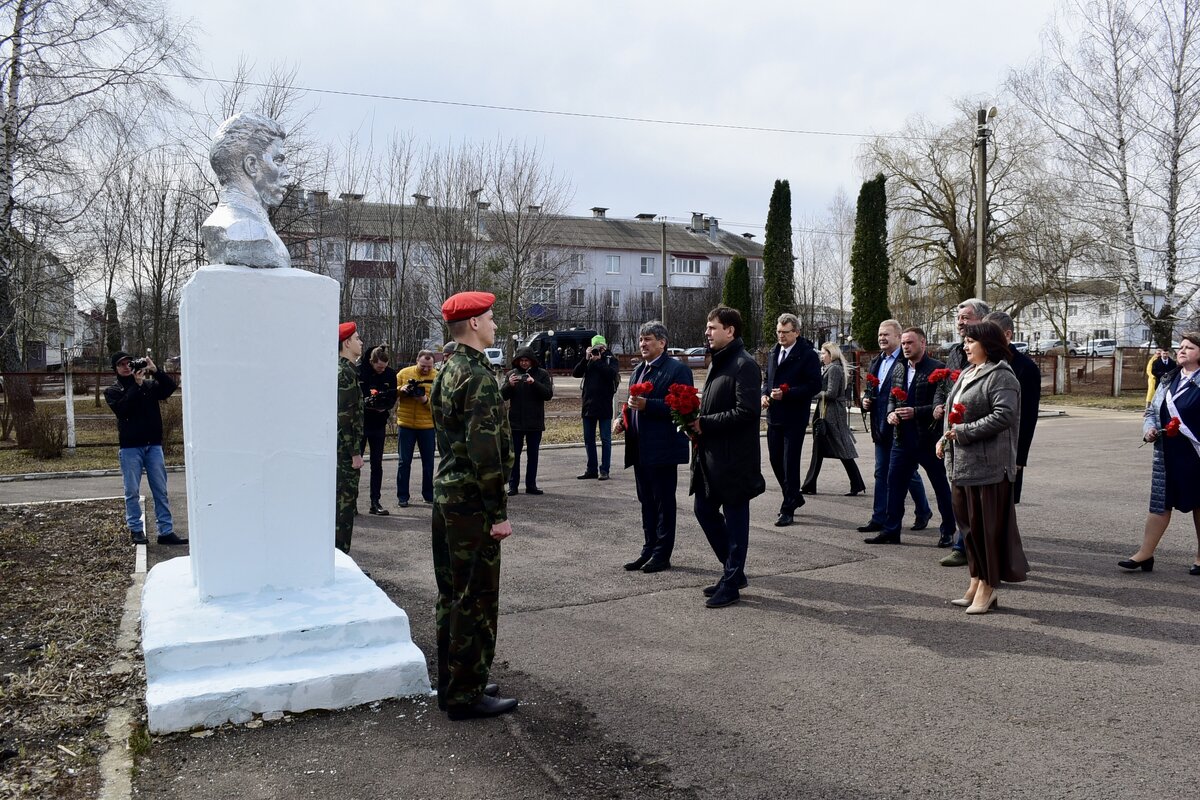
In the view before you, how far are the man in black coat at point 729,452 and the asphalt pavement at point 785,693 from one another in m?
0.36

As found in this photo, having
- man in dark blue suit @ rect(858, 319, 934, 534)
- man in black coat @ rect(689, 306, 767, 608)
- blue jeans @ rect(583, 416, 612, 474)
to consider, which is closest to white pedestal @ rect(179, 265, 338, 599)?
man in black coat @ rect(689, 306, 767, 608)

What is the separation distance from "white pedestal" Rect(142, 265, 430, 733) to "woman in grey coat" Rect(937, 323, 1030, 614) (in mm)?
3622

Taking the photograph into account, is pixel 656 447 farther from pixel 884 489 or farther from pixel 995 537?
pixel 884 489

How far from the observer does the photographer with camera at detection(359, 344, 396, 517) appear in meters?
9.80

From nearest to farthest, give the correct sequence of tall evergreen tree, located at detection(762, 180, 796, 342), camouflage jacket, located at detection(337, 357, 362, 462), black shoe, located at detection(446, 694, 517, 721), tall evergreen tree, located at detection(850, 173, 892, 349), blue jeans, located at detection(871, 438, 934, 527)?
black shoe, located at detection(446, 694, 517, 721) < camouflage jacket, located at detection(337, 357, 362, 462) < blue jeans, located at detection(871, 438, 934, 527) < tall evergreen tree, located at detection(850, 173, 892, 349) < tall evergreen tree, located at detection(762, 180, 796, 342)

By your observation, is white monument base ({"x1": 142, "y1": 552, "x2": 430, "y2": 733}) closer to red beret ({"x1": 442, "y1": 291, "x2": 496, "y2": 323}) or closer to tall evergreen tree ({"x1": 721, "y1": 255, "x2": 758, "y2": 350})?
red beret ({"x1": 442, "y1": 291, "x2": 496, "y2": 323})

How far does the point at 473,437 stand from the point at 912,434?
4.78 metres

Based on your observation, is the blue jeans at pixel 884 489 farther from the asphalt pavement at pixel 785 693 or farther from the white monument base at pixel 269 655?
the white monument base at pixel 269 655

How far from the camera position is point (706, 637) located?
548cm

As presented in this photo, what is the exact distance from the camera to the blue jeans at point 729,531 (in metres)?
6.22

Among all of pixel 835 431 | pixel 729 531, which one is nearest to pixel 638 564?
pixel 729 531

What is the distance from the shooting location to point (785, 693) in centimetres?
454

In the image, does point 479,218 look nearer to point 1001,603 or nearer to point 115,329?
point 115,329

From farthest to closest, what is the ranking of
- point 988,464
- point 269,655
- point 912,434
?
point 912,434, point 988,464, point 269,655
